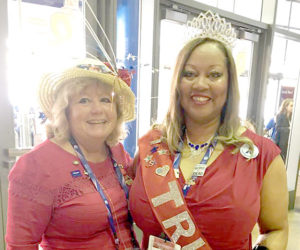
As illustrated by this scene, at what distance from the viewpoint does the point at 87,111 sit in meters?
1.11

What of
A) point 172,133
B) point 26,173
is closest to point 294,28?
point 172,133

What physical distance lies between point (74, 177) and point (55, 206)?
0.13 metres

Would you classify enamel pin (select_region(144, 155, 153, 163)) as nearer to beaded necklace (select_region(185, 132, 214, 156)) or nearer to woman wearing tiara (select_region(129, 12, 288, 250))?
woman wearing tiara (select_region(129, 12, 288, 250))

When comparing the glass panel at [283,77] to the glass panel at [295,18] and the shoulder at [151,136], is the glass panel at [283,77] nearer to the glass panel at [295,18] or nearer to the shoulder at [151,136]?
the glass panel at [295,18]

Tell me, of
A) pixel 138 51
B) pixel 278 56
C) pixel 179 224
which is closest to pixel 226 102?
pixel 179 224

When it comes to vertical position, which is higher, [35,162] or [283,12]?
[283,12]

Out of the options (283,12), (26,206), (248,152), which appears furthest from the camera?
(283,12)

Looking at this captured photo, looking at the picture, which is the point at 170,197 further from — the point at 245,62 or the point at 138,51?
the point at 245,62

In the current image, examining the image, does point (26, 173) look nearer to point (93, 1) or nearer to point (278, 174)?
point (278, 174)

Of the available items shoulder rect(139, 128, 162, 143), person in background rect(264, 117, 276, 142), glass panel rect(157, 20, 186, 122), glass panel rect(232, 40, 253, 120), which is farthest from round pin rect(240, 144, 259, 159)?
person in background rect(264, 117, 276, 142)

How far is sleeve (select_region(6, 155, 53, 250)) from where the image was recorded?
0.97m

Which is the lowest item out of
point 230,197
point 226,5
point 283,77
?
point 230,197

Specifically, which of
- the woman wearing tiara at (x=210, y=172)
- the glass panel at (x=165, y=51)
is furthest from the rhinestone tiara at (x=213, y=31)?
the glass panel at (x=165, y=51)

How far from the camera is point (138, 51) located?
210 cm
